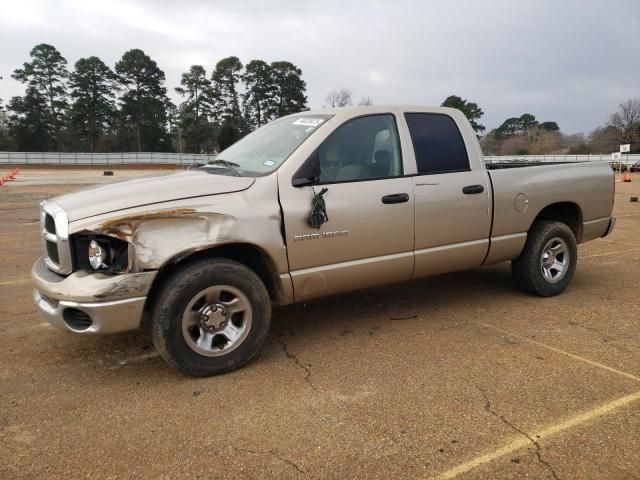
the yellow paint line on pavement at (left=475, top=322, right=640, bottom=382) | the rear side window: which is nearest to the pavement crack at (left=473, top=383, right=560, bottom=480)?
the yellow paint line on pavement at (left=475, top=322, right=640, bottom=382)

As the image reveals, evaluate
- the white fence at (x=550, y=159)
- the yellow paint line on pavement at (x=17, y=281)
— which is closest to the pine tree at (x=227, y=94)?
the white fence at (x=550, y=159)

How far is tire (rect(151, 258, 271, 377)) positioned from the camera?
328cm

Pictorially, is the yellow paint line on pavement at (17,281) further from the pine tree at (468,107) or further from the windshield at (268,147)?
the pine tree at (468,107)

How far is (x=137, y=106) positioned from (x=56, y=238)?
7963 centimetres

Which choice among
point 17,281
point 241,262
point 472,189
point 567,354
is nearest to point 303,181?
point 241,262

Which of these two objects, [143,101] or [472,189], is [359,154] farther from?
[143,101]

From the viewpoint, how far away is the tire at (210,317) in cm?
328

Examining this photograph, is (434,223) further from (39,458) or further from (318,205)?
(39,458)

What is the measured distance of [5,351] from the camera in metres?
3.95

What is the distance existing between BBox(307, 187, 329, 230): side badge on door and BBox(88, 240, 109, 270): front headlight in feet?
4.62

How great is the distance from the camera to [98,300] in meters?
3.10

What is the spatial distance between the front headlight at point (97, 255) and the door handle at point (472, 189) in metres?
2.99

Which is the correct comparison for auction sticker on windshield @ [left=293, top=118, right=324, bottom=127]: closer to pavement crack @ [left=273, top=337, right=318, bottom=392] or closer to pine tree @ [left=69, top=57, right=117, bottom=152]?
pavement crack @ [left=273, top=337, right=318, bottom=392]

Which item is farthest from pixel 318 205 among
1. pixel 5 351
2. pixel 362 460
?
pixel 5 351
